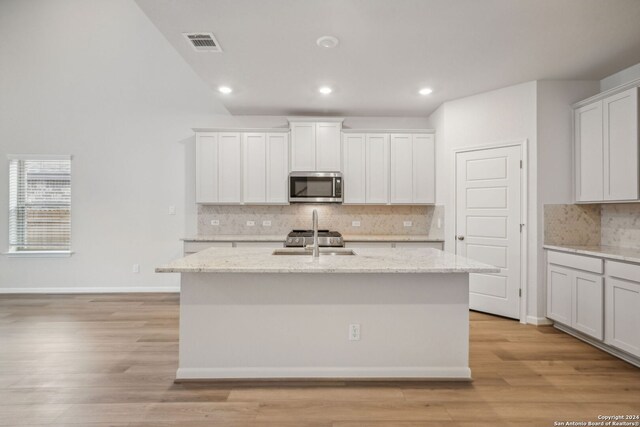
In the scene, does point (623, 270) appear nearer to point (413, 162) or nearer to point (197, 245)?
point (413, 162)

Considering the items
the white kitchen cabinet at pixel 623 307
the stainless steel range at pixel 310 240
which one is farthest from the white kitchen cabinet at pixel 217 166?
the white kitchen cabinet at pixel 623 307

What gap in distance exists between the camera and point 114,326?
3.36m

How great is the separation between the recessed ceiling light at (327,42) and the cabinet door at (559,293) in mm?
3140

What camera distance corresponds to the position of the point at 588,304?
113 inches

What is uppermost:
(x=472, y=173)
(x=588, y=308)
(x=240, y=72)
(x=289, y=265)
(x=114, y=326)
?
(x=240, y=72)

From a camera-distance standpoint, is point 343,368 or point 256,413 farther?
point 343,368

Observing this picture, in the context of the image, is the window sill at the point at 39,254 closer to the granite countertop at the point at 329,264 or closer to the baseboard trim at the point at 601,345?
the granite countertop at the point at 329,264

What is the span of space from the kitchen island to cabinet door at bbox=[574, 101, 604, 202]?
212 cm

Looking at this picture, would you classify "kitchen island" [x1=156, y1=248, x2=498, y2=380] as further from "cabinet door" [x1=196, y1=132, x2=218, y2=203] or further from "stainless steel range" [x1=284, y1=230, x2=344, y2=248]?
"cabinet door" [x1=196, y1=132, x2=218, y2=203]

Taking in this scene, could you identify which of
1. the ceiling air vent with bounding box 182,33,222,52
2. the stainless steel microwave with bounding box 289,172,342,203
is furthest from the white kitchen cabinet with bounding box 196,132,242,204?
the ceiling air vent with bounding box 182,33,222,52

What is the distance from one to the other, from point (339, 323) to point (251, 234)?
2.79 metres

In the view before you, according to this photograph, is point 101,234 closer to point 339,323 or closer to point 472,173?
point 339,323

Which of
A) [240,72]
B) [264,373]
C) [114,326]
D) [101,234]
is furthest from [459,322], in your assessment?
[101,234]

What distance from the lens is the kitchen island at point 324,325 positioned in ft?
7.38
